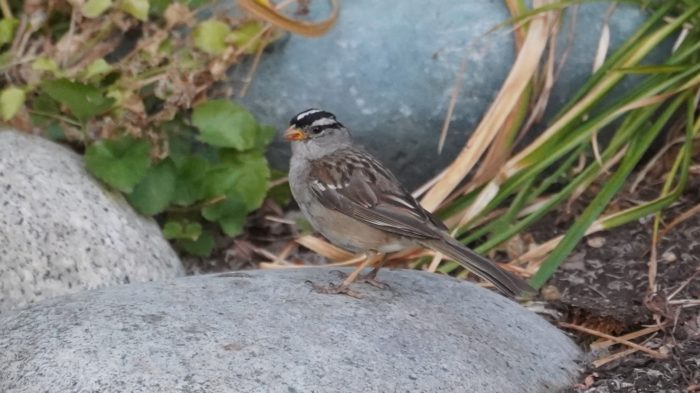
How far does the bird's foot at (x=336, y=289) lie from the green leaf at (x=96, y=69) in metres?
1.99

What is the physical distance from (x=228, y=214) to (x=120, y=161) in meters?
0.67

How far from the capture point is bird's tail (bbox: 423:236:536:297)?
5.07 metres

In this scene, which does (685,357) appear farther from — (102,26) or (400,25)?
(102,26)

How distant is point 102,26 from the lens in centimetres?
698

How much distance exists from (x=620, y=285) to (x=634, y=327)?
56cm

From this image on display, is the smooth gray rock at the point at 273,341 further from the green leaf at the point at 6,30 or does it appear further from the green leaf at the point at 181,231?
the green leaf at the point at 6,30

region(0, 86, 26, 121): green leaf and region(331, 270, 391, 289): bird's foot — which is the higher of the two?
region(0, 86, 26, 121): green leaf

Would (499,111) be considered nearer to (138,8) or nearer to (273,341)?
(138,8)

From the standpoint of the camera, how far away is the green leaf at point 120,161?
20.6 feet

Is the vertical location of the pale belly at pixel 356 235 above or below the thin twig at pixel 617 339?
above

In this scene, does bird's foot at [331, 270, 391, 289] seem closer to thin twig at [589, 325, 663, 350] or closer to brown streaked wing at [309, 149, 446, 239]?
brown streaked wing at [309, 149, 446, 239]

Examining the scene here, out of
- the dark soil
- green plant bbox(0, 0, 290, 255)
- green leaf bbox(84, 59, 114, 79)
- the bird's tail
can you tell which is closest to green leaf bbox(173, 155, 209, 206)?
green plant bbox(0, 0, 290, 255)

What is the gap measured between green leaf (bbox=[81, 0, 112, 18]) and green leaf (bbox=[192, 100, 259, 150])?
0.74 metres

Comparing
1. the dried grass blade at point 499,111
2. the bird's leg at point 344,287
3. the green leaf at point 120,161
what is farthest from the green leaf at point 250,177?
the bird's leg at point 344,287
